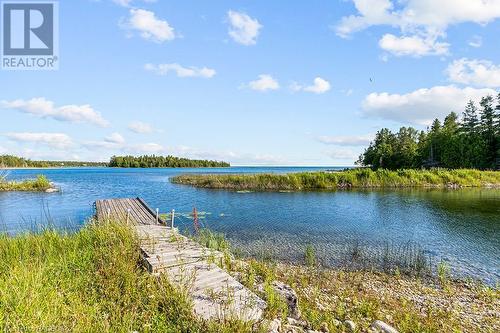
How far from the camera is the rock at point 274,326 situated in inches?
237

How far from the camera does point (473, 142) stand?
6431 cm

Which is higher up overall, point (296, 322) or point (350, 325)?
point (296, 322)

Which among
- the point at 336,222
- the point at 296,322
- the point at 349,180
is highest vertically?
the point at 349,180

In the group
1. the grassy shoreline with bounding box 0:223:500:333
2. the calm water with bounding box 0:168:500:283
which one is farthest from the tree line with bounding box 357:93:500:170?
the grassy shoreline with bounding box 0:223:500:333

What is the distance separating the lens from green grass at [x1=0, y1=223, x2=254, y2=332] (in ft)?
16.2

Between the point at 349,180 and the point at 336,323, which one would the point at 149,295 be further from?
the point at 349,180

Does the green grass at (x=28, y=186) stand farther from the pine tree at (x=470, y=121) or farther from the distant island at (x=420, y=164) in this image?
the pine tree at (x=470, y=121)

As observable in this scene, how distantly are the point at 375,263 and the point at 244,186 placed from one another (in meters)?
32.9

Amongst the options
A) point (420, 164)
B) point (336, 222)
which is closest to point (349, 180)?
point (336, 222)

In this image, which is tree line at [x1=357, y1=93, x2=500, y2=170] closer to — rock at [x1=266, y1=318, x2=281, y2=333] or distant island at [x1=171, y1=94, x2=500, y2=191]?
distant island at [x1=171, y1=94, x2=500, y2=191]

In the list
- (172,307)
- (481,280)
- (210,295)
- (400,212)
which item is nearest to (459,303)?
(481,280)

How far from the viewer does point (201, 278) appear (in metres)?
8.10

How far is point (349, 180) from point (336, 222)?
88.2 feet

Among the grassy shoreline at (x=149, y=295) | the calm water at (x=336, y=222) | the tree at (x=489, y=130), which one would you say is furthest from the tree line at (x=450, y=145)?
the grassy shoreline at (x=149, y=295)
